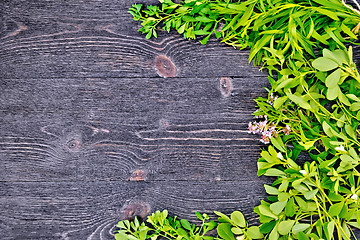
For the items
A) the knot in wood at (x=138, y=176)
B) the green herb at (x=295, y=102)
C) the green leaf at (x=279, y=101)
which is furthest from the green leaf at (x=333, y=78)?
the knot in wood at (x=138, y=176)

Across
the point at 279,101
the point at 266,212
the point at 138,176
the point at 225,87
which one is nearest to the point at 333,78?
the point at 279,101

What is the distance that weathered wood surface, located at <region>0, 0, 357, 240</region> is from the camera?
872 millimetres

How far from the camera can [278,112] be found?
812 mm

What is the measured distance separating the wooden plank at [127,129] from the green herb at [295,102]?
8 cm

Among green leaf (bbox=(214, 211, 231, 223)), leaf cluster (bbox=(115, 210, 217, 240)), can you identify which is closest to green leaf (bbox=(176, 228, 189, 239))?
leaf cluster (bbox=(115, 210, 217, 240))

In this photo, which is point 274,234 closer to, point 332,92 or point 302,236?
point 302,236

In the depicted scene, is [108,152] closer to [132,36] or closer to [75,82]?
[75,82]

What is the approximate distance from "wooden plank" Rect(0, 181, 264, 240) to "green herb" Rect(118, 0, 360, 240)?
57mm

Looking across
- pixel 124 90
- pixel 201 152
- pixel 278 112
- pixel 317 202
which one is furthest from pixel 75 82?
pixel 317 202

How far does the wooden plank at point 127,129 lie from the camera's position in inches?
34.3

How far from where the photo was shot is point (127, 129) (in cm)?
87

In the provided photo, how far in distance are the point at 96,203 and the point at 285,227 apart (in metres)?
0.57

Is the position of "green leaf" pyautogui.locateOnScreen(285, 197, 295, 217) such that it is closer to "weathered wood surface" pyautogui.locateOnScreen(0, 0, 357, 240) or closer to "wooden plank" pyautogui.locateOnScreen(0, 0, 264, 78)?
"weathered wood surface" pyautogui.locateOnScreen(0, 0, 357, 240)

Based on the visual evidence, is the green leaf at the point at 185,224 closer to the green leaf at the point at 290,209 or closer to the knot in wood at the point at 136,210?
the knot in wood at the point at 136,210
